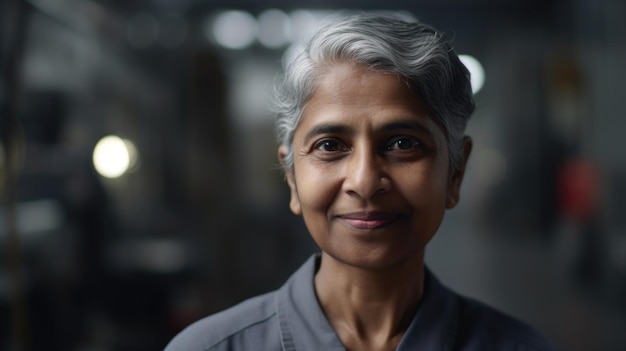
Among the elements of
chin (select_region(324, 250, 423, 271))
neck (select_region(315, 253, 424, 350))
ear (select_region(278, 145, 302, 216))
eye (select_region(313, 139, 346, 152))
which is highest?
eye (select_region(313, 139, 346, 152))

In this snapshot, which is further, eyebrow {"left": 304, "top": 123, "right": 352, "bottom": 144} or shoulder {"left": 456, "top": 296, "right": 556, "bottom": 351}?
shoulder {"left": 456, "top": 296, "right": 556, "bottom": 351}

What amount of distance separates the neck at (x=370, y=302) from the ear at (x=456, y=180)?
0.37 feet

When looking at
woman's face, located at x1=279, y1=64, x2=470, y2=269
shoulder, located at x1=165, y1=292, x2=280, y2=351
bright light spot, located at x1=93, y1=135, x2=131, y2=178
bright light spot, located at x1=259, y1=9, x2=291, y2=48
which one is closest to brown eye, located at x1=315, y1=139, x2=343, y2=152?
woman's face, located at x1=279, y1=64, x2=470, y2=269

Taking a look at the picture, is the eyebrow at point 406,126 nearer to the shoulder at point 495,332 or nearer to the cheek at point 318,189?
the cheek at point 318,189

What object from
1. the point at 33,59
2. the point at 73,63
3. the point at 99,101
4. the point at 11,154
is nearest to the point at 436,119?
the point at 11,154

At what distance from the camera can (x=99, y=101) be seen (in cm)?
426

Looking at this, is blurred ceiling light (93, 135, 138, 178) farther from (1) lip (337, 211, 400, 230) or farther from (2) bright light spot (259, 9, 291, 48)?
(2) bright light spot (259, 9, 291, 48)

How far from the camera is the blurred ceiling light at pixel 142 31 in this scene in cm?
525

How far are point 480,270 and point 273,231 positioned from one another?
2227 mm

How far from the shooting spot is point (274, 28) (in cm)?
866

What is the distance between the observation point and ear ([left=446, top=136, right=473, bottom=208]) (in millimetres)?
1153

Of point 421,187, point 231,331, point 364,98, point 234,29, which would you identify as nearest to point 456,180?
point 421,187

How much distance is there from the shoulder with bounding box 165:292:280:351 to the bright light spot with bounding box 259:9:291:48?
6.99 m

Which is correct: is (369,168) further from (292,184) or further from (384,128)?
(292,184)
